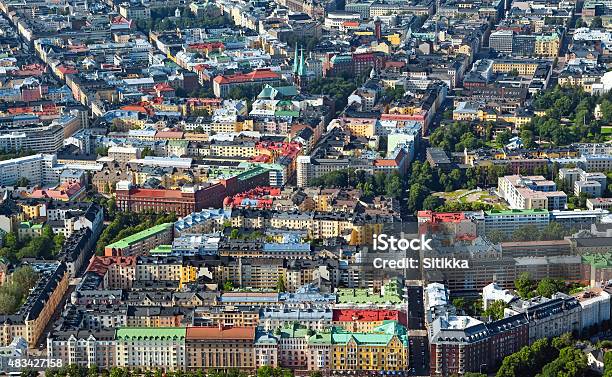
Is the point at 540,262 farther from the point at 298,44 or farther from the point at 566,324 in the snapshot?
the point at 298,44

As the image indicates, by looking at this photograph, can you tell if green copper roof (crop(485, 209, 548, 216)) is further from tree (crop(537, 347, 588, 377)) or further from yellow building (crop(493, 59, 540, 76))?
yellow building (crop(493, 59, 540, 76))

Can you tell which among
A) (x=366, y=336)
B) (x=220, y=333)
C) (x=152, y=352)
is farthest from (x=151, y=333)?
(x=366, y=336)

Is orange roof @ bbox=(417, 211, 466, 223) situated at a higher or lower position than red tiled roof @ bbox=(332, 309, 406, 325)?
higher

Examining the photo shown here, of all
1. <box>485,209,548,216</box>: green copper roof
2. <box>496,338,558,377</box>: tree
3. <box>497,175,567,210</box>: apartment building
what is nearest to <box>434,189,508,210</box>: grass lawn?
<box>497,175,567,210</box>: apartment building

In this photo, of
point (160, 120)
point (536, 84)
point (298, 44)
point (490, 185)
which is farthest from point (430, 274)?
point (298, 44)

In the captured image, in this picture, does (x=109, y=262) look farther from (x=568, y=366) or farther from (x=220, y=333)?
(x=568, y=366)

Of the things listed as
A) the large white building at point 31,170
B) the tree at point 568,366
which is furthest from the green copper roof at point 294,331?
the large white building at point 31,170
